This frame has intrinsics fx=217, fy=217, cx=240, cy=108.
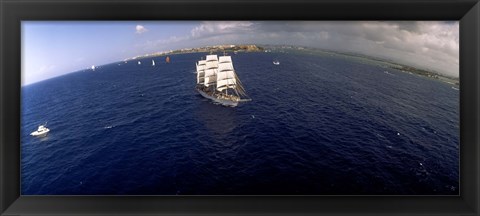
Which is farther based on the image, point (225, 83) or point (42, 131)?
point (225, 83)

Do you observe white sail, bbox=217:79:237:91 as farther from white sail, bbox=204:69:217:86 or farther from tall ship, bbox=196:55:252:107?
white sail, bbox=204:69:217:86

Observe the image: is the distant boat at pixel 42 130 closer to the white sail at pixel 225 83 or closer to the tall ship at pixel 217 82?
the tall ship at pixel 217 82

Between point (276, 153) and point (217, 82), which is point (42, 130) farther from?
point (217, 82)

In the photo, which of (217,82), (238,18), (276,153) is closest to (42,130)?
(238,18)

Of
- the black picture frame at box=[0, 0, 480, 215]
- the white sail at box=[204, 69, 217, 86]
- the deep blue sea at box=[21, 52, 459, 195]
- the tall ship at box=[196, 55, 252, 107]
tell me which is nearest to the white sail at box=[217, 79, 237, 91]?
the tall ship at box=[196, 55, 252, 107]

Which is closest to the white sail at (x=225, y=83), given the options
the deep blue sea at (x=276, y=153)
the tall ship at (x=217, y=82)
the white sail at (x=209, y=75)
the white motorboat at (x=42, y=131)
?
the tall ship at (x=217, y=82)

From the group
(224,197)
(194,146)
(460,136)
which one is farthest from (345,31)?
(194,146)

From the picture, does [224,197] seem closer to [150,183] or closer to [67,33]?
[150,183]

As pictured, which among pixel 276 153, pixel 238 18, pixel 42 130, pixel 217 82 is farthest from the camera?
pixel 217 82
